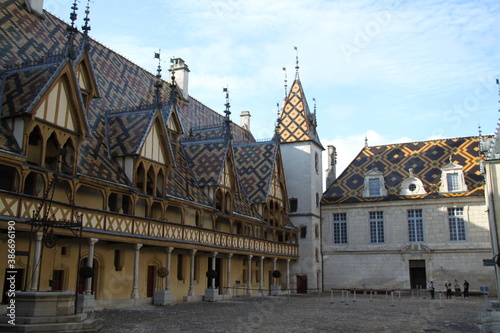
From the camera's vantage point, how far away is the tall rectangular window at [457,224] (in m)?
34.7

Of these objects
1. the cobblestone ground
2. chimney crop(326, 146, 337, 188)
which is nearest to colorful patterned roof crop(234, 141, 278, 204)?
chimney crop(326, 146, 337, 188)

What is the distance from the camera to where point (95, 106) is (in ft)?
72.3

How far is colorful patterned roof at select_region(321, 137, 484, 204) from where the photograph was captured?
118 ft

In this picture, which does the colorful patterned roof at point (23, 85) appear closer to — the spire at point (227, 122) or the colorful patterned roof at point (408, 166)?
the spire at point (227, 122)

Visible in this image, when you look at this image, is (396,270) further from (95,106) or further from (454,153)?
(95,106)

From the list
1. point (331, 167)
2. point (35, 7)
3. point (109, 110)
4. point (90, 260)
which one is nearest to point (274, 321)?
point (90, 260)

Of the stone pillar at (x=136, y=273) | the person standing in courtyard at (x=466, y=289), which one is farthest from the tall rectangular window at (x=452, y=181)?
the stone pillar at (x=136, y=273)

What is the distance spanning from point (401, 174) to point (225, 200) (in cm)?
1677

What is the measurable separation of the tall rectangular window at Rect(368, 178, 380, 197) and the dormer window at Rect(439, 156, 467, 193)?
437 centimetres

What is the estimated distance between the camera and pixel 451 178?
117ft

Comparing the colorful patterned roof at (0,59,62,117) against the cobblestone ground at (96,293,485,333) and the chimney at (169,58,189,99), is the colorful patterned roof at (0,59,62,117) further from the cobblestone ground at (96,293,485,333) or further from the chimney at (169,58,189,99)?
the chimney at (169,58,189,99)

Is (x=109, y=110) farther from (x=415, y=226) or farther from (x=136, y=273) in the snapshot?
(x=415, y=226)

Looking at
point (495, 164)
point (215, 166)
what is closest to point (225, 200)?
point (215, 166)

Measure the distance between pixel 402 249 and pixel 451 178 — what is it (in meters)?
5.92
